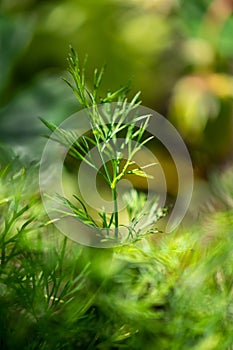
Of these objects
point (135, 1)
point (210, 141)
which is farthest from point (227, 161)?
point (135, 1)

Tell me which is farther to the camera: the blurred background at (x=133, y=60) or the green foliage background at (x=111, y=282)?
the blurred background at (x=133, y=60)

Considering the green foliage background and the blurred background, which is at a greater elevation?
the green foliage background

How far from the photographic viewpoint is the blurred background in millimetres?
1136

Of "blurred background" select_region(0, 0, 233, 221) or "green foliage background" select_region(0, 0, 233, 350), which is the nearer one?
"green foliage background" select_region(0, 0, 233, 350)

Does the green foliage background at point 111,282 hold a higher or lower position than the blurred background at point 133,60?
higher

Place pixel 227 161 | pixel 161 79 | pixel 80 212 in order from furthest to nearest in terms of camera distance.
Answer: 1. pixel 161 79
2. pixel 227 161
3. pixel 80 212

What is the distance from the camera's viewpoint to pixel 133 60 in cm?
128

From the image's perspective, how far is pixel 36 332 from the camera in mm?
392

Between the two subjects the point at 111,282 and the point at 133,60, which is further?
the point at 133,60

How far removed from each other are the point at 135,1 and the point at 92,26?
10 cm

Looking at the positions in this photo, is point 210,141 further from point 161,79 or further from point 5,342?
point 5,342

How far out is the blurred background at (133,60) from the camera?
1.14 m

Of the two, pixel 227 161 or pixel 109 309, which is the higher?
pixel 109 309

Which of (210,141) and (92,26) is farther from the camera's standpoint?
(92,26)
